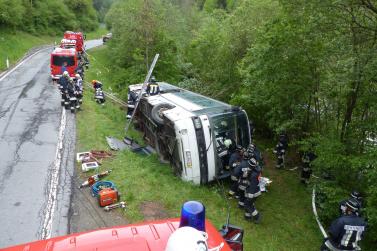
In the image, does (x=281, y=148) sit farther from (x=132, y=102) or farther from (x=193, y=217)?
(x=193, y=217)

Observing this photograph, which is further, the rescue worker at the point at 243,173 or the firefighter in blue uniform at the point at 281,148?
the firefighter in blue uniform at the point at 281,148

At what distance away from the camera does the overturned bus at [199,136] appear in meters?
8.66

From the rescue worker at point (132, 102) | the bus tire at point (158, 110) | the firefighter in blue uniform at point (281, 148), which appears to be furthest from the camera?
the rescue worker at point (132, 102)

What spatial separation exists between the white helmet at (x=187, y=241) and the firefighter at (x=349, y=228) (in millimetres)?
4376

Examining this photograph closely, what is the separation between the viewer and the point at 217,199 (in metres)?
8.70

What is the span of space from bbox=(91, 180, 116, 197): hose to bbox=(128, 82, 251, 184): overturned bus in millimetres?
1824

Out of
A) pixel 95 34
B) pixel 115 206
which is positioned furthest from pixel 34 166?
pixel 95 34

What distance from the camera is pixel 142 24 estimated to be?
19.8 metres

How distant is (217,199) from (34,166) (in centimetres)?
463

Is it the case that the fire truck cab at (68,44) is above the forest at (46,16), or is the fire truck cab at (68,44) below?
below

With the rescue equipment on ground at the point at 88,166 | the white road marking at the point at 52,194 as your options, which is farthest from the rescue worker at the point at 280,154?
A: the white road marking at the point at 52,194

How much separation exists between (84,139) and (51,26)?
48.9 metres

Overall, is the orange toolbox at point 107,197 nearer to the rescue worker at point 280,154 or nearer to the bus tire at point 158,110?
the bus tire at point 158,110

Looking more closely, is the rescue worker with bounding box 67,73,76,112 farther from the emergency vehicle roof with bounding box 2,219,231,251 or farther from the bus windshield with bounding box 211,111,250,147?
the emergency vehicle roof with bounding box 2,219,231,251
